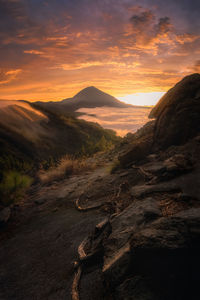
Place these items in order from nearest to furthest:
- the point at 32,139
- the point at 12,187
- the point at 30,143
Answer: the point at 12,187
the point at 30,143
the point at 32,139

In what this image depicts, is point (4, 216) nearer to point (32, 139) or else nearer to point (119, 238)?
point (119, 238)

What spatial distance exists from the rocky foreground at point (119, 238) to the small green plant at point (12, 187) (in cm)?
102

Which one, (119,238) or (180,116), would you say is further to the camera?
(180,116)

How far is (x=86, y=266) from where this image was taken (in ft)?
10.6

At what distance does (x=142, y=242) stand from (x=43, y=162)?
12250 millimetres

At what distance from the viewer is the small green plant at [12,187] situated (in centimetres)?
780

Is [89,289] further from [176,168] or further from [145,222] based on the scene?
[176,168]

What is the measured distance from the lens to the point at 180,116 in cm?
768

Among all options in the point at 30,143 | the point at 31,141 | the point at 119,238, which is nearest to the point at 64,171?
the point at 30,143

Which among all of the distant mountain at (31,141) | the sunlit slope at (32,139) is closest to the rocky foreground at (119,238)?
the distant mountain at (31,141)

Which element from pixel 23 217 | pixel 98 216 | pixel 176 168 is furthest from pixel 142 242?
pixel 23 217

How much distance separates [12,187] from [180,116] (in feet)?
27.9

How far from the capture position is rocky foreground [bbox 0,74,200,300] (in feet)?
7.41

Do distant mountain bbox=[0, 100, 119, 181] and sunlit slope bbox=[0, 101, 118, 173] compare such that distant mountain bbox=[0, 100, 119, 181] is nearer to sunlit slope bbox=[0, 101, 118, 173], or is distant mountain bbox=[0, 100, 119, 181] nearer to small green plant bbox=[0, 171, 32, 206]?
sunlit slope bbox=[0, 101, 118, 173]
